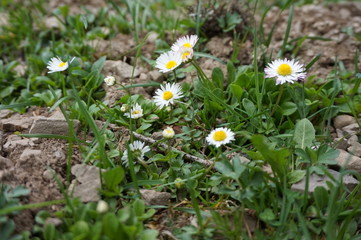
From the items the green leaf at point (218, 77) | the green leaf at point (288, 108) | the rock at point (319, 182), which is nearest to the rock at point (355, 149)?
Result: the rock at point (319, 182)

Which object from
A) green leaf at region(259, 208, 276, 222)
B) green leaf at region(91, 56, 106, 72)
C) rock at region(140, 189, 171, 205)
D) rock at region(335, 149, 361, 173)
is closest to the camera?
green leaf at region(259, 208, 276, 222)

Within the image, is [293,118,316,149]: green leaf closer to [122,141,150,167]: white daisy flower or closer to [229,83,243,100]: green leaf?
[229,83,243,100]: green leaf

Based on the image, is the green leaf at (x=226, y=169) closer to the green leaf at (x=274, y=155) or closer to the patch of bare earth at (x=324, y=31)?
the green leaf at (x=274, y=155)

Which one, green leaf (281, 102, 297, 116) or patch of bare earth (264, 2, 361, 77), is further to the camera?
patch of bare earth (264, 2, 361, 77)

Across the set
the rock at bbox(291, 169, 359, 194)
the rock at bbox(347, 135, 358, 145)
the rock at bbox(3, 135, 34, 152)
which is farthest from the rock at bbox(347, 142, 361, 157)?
the rock at bbox(3, 135, 34, 152)

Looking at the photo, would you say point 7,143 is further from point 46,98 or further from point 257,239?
point 257,239

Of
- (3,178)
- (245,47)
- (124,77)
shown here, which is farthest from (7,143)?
(245,47)
